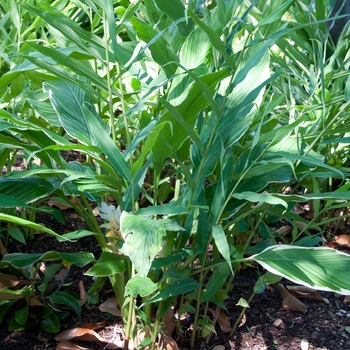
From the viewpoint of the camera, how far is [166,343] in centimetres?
97

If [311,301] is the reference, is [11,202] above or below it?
above

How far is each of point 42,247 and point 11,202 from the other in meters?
0.55

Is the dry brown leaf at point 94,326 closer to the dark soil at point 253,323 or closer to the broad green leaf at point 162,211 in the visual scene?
the dark soil at point 253,323

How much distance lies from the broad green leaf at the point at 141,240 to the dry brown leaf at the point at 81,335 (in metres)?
0.40

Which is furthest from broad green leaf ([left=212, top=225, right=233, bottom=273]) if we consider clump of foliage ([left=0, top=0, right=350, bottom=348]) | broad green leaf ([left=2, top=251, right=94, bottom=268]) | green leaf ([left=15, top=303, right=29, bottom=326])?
green leaf ([left=15, top=303, right=29, bottom=326])

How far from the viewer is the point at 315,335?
1.15 metres

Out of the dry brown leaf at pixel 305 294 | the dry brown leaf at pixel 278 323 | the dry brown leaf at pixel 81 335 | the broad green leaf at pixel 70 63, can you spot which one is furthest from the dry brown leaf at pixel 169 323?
the broad green leaf at pixel 70 63

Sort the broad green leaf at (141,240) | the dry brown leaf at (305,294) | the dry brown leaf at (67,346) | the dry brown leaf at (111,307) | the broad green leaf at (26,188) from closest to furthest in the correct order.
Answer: the broad green leaf at (141,240) < the broad green leaf at (26,188) < the dry brown leaf at (67,346) < the dry brown leaf at (111,307) < the dry brown leaf at (305,294)

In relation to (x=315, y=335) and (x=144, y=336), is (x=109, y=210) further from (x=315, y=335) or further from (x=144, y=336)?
(x=315, y=335)

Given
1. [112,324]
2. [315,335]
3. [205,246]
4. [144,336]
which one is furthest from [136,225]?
[315,335]

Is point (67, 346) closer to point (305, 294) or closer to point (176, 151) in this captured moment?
point (176, 151)

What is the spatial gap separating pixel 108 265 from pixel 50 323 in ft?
0.95

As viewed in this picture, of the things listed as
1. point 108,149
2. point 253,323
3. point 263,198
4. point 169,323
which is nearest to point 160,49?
point 108,149

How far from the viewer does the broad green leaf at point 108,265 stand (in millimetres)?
867
